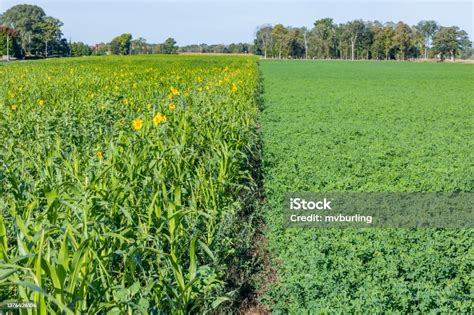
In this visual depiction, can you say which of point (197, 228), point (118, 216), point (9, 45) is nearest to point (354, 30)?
point (9, 45)

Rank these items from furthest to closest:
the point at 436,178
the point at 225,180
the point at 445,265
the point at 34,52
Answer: the point at 34,52, the point at 436,178, the point at 225,180, the point at 445,265

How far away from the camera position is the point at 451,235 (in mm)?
4996

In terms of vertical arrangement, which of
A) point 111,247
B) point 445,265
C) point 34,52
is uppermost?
point 34,52

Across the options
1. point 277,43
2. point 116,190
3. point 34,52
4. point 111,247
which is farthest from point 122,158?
point 277,43

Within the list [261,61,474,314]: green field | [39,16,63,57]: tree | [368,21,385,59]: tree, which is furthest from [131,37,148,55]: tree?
[261,61,474,314]: green field

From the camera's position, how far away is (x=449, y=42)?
108m

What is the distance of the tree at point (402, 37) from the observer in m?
106

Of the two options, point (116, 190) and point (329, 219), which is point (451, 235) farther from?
point (116, 190)

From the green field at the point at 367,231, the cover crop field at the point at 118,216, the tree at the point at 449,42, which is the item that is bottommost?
the green field at the point at 367,231

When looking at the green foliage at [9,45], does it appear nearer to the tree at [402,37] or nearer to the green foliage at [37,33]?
the green foliage at [37,33]

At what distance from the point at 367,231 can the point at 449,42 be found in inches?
4490

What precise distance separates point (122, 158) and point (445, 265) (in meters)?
2.75

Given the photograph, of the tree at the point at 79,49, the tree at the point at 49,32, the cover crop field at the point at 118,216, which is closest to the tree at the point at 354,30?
the tree at the point at 79,49

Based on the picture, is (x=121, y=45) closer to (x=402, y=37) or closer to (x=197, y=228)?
(x=402, y=37)
